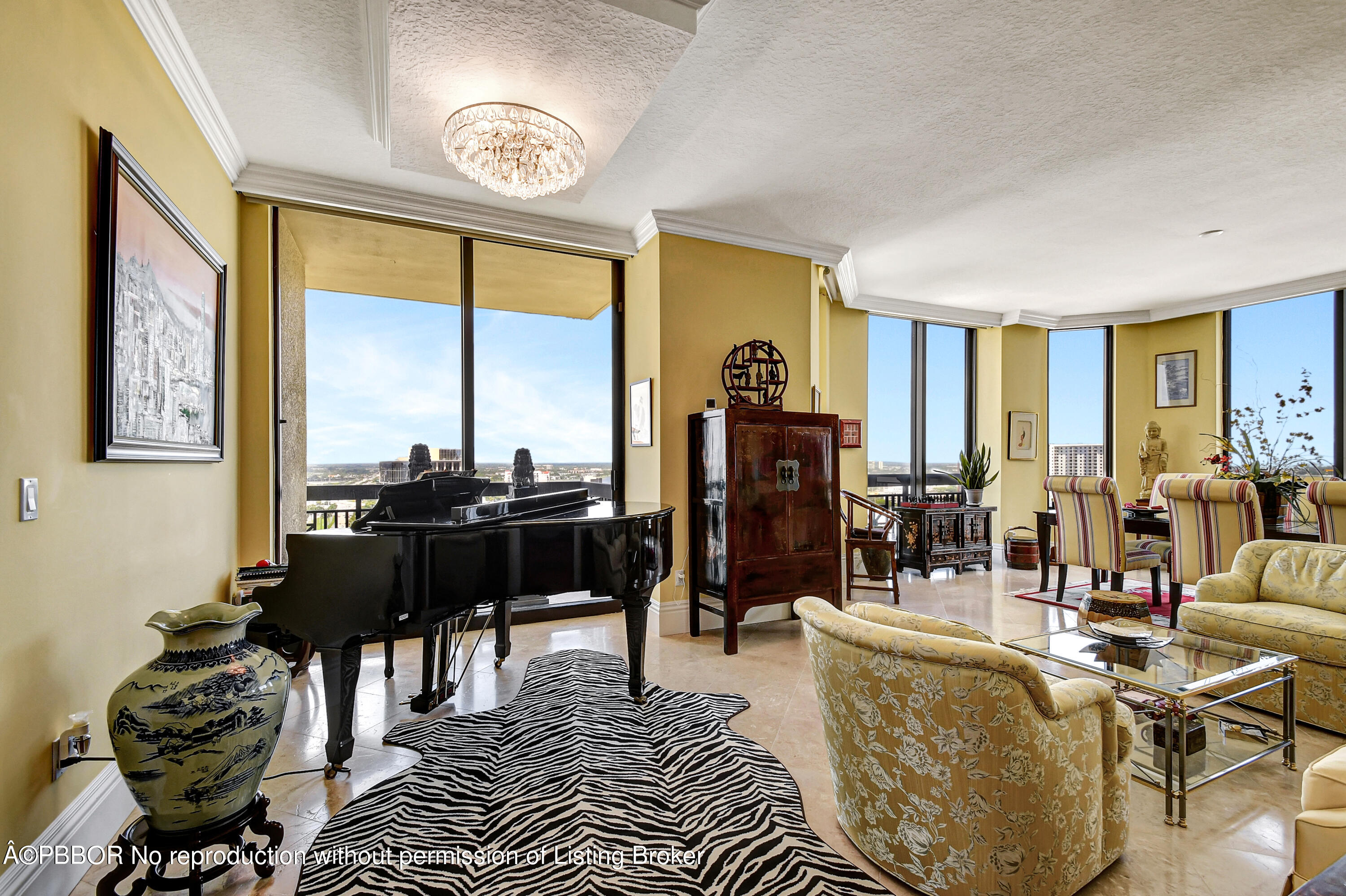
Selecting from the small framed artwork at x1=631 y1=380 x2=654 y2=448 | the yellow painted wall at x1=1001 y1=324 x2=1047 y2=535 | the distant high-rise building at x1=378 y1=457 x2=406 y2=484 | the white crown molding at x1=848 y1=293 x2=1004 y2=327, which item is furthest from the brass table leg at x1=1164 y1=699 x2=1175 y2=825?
the yellow painted wall at x1=1001 y1=324 x2=1047 y2=535

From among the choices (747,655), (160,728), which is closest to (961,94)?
(747,655)

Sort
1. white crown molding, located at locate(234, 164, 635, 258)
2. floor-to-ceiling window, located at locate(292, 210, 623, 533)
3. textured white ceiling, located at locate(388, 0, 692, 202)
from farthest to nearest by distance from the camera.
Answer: floor-to-ceiling window, located at locate(292, 210, 623, 533)
white crown molding, located at locate(234, 164, 635, 258)
textured white ceiling, located at locate(388, 0, 692, 202)

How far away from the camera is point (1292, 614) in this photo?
Answer: 2699mm

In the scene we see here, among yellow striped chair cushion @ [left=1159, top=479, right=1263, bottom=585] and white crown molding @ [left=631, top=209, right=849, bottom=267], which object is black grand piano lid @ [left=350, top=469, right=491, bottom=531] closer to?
white crown molding @ [left=631, top=209, right=849, bottom=267]

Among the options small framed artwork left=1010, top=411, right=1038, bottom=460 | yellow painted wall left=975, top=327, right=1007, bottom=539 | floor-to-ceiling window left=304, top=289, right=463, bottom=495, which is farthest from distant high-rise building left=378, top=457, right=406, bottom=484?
small framed artwork left=1010, top=411, right=1038, bottom=460

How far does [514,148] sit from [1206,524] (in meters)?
4.60

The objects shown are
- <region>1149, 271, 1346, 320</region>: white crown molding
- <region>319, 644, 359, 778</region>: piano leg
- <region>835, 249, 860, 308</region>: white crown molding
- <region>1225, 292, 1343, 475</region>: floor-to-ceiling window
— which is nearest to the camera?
<region>319, 644, 359, 778</region>: piano leg

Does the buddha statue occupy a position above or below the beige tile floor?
above

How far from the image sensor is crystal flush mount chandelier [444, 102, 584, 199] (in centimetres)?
249

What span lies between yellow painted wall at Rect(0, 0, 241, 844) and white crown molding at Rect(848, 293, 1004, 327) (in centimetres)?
546

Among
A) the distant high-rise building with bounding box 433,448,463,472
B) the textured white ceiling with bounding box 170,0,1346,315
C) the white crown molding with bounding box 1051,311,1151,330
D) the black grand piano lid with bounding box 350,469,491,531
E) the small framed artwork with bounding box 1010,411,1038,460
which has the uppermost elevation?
the textured white ceiling with bounding box 170,0,1346,315

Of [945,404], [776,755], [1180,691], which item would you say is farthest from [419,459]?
[945,404]

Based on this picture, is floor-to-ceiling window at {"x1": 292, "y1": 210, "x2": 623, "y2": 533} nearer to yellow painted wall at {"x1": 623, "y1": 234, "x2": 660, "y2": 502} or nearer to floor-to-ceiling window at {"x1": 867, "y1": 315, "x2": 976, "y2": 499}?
yellow painted wall at {"x1": 623, "y1": 234, "x2": 660, "y2": 502}

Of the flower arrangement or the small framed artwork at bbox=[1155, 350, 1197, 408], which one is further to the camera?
the small framed artwork at bbox=[1155, 350, 1197, 408]
